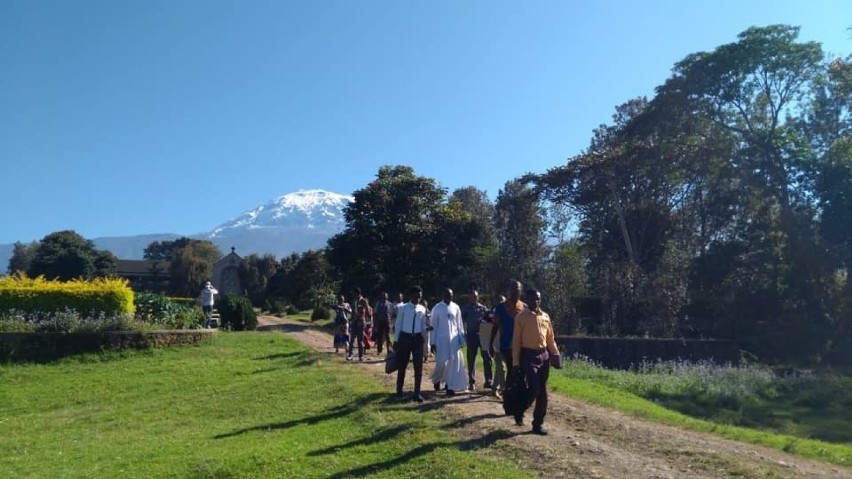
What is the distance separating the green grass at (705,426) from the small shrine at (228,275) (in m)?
60.4

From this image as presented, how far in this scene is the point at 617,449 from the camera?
30.5 ft

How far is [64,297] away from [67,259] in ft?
159

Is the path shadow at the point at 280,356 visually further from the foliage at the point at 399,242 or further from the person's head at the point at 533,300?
the foliage at the point at 399,242

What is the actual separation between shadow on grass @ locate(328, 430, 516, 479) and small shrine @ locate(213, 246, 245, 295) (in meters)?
66.3

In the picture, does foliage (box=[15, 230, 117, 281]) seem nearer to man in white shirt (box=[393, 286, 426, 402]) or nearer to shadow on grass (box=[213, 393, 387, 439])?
shadow on grass (box=[213, 393, 387, 439])

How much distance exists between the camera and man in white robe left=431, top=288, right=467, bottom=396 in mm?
13211

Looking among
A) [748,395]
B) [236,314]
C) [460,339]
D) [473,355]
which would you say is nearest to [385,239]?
[236,314]

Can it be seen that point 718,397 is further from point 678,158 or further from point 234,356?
point 678,158

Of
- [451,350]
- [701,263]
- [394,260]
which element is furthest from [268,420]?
[701,263]

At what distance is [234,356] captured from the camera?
2220 cm

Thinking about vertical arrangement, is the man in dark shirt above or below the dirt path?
above

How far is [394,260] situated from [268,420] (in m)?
28.0

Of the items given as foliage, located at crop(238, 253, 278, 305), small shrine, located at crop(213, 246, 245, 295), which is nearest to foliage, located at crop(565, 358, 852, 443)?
foliage, located at crop(238, 253, 278, 305)

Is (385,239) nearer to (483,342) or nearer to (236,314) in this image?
(236,314)
